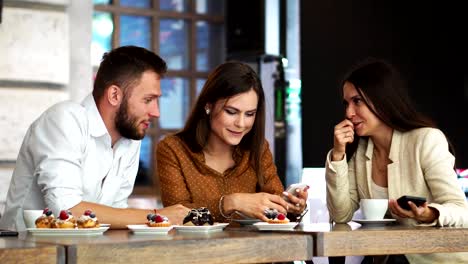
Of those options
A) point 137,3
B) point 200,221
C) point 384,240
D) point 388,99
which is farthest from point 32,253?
point 137,3

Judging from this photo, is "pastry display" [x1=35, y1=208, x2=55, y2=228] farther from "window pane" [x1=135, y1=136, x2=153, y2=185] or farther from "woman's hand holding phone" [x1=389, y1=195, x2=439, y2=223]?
"window pane" [x1=135, y1=136, x2=153, y2=185]

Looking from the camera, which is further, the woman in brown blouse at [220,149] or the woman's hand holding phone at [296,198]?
the woman in brown blouse at [220,149]

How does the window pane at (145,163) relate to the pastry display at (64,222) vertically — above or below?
below

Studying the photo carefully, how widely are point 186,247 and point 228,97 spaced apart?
4.57 ft

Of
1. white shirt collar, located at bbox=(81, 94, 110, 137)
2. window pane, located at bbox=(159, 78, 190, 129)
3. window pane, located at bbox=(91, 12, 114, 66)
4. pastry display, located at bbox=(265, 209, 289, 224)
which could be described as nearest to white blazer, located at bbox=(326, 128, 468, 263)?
pastry display, located at bbox=(265, 209, 289, 224)

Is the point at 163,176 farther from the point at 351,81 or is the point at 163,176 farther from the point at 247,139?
the point at 351,81

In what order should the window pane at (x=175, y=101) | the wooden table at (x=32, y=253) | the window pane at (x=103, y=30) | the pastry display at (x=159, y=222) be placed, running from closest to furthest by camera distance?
the wooden table at (x=32, y=253) < the pastry display at (x=159, y=222) < the window pane at (x=103, y=30) < the window pane at (x=175, y=101)

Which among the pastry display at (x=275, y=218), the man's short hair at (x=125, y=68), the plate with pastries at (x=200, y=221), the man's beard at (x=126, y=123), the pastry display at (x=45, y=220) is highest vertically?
the man's short hair at (x=125, y=68)

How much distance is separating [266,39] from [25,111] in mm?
2778

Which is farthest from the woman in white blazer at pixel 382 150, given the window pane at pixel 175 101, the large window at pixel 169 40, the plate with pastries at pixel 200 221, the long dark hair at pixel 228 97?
the window pane at pixel 175 101

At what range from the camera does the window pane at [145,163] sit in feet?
30.7

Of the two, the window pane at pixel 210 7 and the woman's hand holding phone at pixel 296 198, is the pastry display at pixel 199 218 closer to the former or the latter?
the woman's hand holding phone at pixel 296 198

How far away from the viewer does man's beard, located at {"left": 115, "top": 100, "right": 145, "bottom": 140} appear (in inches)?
131

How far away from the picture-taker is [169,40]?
32.8 feet
